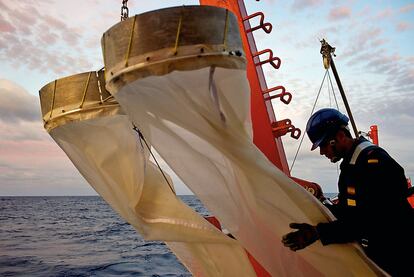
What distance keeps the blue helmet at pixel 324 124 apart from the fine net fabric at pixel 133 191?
43.3 inches

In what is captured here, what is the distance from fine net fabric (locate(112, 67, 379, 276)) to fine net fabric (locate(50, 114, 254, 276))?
0.28m

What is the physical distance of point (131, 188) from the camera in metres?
2.96

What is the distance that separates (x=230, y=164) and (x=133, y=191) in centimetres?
91

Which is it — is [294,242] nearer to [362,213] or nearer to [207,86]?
[362,213]

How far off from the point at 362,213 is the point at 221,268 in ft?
3.85

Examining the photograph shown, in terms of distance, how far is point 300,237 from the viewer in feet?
8.34

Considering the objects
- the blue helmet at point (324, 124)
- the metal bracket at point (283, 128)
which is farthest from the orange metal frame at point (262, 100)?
the blue helmet at point (324, 124)

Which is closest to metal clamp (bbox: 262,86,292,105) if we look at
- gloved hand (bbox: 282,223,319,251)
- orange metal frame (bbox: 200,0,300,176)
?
orange metal frame (bbox: 200,0,300,176)

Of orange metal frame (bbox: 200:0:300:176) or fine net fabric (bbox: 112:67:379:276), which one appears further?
orange metal frame (bbox: 200:0:300:176)

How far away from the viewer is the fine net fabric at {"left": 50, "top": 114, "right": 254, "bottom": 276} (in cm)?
290

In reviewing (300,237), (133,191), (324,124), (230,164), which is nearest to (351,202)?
(300,237)

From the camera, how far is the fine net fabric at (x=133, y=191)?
2898mm

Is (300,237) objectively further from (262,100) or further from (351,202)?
(262,100)

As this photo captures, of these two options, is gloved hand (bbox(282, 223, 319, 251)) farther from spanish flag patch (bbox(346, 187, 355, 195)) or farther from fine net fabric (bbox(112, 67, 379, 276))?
spanish flag patch (bbox(346, 187, 355, 195))
